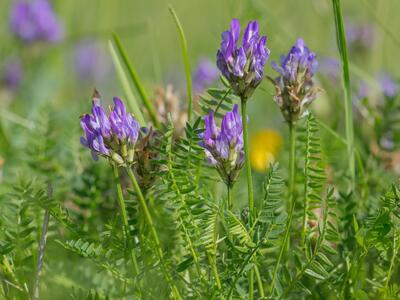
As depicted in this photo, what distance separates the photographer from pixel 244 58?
1.20 meters

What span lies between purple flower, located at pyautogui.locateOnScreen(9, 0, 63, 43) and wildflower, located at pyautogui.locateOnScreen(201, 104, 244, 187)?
235cm

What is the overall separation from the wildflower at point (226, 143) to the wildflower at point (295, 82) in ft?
0.40

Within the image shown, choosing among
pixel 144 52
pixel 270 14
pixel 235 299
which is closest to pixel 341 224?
pixel 235 299

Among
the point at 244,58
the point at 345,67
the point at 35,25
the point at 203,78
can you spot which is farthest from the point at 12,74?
the point at 244,58

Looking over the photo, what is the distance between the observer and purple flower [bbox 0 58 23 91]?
11.1 ft

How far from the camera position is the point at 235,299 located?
1.20 metres

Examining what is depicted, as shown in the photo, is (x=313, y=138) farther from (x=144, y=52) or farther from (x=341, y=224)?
(x=144, y=52)

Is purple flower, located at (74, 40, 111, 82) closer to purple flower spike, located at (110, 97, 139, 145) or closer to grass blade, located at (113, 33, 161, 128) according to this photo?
grass blade, located at (113, 33, 161, 128)

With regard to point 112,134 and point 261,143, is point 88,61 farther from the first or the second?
point 112,134

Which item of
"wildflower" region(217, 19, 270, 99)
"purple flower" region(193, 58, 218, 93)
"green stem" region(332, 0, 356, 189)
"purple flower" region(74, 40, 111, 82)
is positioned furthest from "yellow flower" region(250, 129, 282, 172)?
"purple flower" region(74, 40, 111, 82)

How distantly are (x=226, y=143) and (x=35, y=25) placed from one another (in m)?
2.44

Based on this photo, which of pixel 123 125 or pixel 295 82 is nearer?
pixel 123 125

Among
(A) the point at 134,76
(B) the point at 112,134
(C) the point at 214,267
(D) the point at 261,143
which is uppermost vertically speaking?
(A) the point at 134,76

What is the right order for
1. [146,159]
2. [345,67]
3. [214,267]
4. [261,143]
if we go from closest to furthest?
[214,267] < [146,159] < [345,67] < [261,143]
